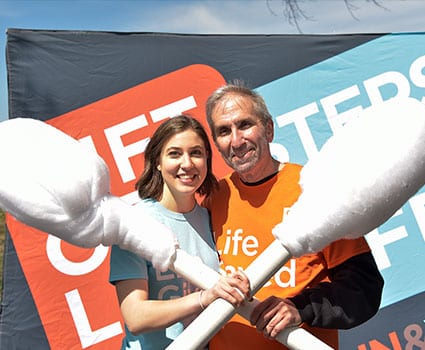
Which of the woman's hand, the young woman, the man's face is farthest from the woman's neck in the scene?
the woman's hand

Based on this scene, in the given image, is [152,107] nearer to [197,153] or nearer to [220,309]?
[197,153]

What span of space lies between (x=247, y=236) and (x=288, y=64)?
147cm

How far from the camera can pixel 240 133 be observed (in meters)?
1.19

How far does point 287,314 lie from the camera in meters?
1.02

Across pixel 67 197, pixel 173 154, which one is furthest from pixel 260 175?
pixel 67 197

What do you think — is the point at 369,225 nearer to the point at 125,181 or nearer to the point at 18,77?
the point at 125,181

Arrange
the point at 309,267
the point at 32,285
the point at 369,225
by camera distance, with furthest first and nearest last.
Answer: the point at 32,285
the point at 309,267
the point at 369,225

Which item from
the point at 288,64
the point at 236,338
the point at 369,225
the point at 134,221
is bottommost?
the point at 236,338

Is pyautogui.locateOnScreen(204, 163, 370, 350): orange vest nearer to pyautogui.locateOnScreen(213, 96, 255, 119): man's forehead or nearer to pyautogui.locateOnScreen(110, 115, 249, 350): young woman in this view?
pyautogui.locateOnScreen(110, 115, 249, 350): young woman

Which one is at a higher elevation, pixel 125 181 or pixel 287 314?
pixel 125 181

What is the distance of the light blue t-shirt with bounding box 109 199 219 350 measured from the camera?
44.2 inches

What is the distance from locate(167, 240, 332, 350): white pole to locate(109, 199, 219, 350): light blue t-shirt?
0.12 metres

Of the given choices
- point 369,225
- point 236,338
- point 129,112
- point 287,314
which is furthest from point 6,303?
point 369,225

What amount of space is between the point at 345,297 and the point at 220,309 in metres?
0.27
